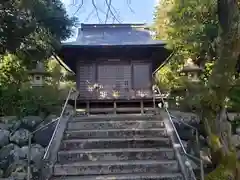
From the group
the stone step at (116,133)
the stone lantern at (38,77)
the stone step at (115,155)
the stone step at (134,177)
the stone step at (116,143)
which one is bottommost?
the stone step at (134,177)

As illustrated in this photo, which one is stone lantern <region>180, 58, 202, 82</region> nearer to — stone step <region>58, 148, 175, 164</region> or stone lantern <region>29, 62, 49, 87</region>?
stone step <region>58, 148, 175, 164</region>

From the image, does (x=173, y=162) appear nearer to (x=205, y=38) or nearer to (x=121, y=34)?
(x=205, y=38)

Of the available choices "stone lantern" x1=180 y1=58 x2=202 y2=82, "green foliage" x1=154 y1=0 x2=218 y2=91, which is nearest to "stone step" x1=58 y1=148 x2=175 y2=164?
"stone lantern" x1=180 y1=58 x2=202 y2=82

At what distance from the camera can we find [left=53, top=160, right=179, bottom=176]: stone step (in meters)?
5.18

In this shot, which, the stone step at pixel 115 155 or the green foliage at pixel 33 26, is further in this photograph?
the green foliage at pixel 33 26

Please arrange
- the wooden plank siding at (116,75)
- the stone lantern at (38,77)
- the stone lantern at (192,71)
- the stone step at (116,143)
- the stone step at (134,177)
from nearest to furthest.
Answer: the stone step at (134,177) → the stone step at (116,143) → the stone lantern at (38,77) → the stone lantern at (192,71) → the wooden plank siding at (116,75)

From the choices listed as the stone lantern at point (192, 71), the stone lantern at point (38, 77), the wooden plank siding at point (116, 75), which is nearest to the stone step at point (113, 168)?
the stone lantern at point (38, 77)

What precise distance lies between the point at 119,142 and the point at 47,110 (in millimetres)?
3268

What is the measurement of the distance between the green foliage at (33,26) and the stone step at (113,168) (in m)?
3.58

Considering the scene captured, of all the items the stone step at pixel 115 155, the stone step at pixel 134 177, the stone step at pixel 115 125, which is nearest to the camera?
the stone step at pixel 134 177

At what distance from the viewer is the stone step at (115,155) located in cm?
558

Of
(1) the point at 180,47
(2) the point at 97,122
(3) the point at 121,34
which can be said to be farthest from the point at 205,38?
(2) the point at 97,122

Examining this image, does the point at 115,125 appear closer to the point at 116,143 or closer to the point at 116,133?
the point at 116,133

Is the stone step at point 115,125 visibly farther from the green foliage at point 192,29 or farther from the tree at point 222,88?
the green foliage at point 192,29
